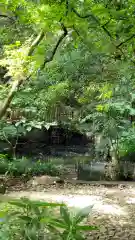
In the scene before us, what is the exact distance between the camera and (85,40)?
128cm

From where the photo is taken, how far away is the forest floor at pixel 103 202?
3.45 meters

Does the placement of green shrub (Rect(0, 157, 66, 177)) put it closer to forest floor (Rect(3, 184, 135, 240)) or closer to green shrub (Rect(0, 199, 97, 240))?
forest floor (Rect(3, 184, 135, 240))

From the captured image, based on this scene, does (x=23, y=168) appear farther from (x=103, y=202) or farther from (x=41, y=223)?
(x=41, y=223)

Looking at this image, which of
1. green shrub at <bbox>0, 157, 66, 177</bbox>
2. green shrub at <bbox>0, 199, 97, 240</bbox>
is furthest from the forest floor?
green shrub at <bbox>0, 199, 97, 240</bbox>

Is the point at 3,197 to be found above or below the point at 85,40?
below

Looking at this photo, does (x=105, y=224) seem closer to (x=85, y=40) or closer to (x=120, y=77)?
(x=85, y=40)

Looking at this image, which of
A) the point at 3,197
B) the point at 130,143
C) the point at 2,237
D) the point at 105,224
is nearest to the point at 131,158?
the point at 130,143

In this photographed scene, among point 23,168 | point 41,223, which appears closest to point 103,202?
point 23,168

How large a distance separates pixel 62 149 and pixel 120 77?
6604 mm

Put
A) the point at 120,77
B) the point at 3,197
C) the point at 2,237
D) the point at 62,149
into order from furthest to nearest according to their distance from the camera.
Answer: the point at 62,149 → the point at 120,77 → the point at 3,197 → the point at 2,237

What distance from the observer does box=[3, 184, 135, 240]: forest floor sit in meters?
3.45

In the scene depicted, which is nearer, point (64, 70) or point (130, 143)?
point (130, 143)

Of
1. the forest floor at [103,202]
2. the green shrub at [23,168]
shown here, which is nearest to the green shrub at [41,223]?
the forest floor at [103,202]

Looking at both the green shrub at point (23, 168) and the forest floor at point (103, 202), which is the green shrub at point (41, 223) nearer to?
the forest floor at point (103, 202)
